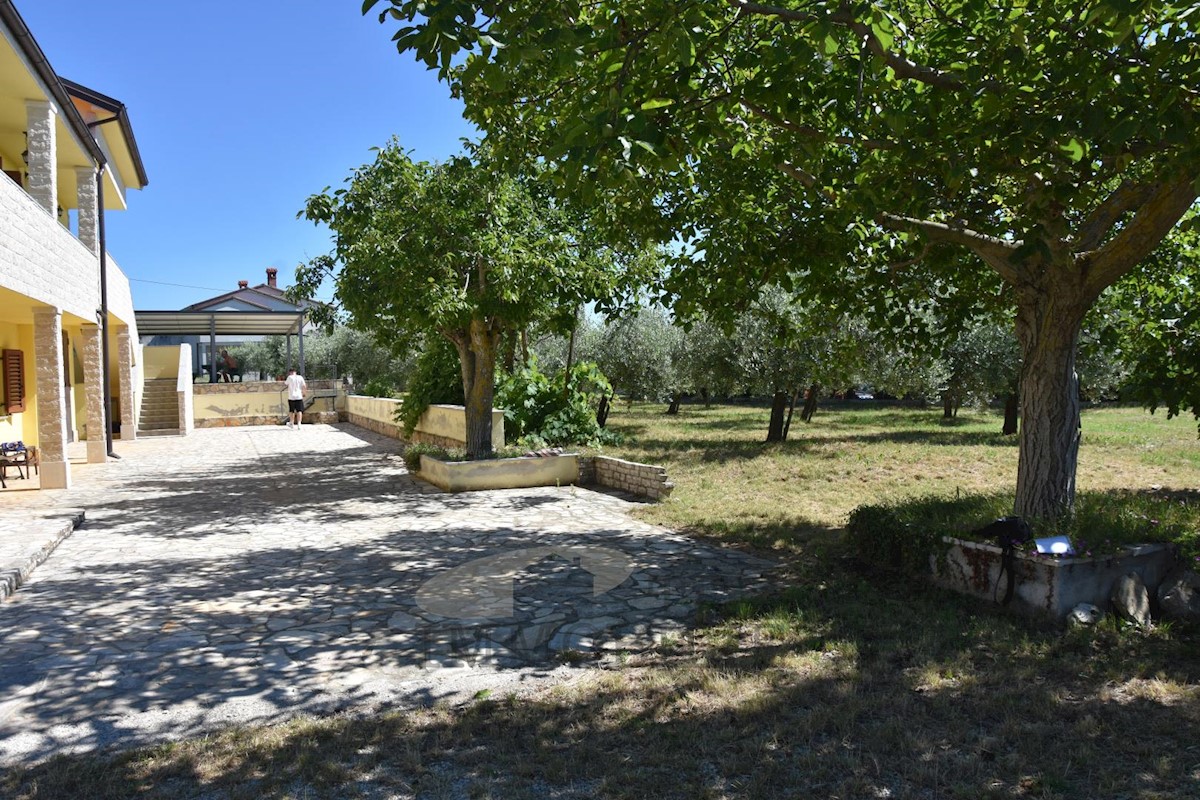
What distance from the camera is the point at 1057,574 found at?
4.89 m

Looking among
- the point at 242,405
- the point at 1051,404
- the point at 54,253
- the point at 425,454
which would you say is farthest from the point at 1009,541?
the point at 242,405

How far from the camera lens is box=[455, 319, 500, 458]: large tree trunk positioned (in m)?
12.1

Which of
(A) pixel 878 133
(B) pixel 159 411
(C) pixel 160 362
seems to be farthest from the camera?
(C) pixel 160 362

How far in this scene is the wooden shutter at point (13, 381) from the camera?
50.1 ft

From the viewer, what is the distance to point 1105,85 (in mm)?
4090

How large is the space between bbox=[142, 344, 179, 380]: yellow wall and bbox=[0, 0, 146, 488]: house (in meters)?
5.29

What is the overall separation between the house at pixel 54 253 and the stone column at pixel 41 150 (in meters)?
0.01

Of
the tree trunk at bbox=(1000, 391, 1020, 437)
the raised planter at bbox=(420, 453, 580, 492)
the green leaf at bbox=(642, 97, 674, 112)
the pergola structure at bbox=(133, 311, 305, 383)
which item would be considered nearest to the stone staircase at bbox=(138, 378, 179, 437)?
the pergola structure at bbox=(133, 311, 305, 383)

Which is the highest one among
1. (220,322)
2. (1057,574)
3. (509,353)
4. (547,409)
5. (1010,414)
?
(220,322)

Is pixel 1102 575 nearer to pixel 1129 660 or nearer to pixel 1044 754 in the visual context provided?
pixel 1129 660

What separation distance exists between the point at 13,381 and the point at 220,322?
13155 mm

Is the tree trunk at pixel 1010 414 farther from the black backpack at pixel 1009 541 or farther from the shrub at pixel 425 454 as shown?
the black backpack at pixel 1009 541

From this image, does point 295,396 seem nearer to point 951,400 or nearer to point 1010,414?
point 951,400

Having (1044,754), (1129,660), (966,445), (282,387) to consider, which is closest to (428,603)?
(1044,754)
